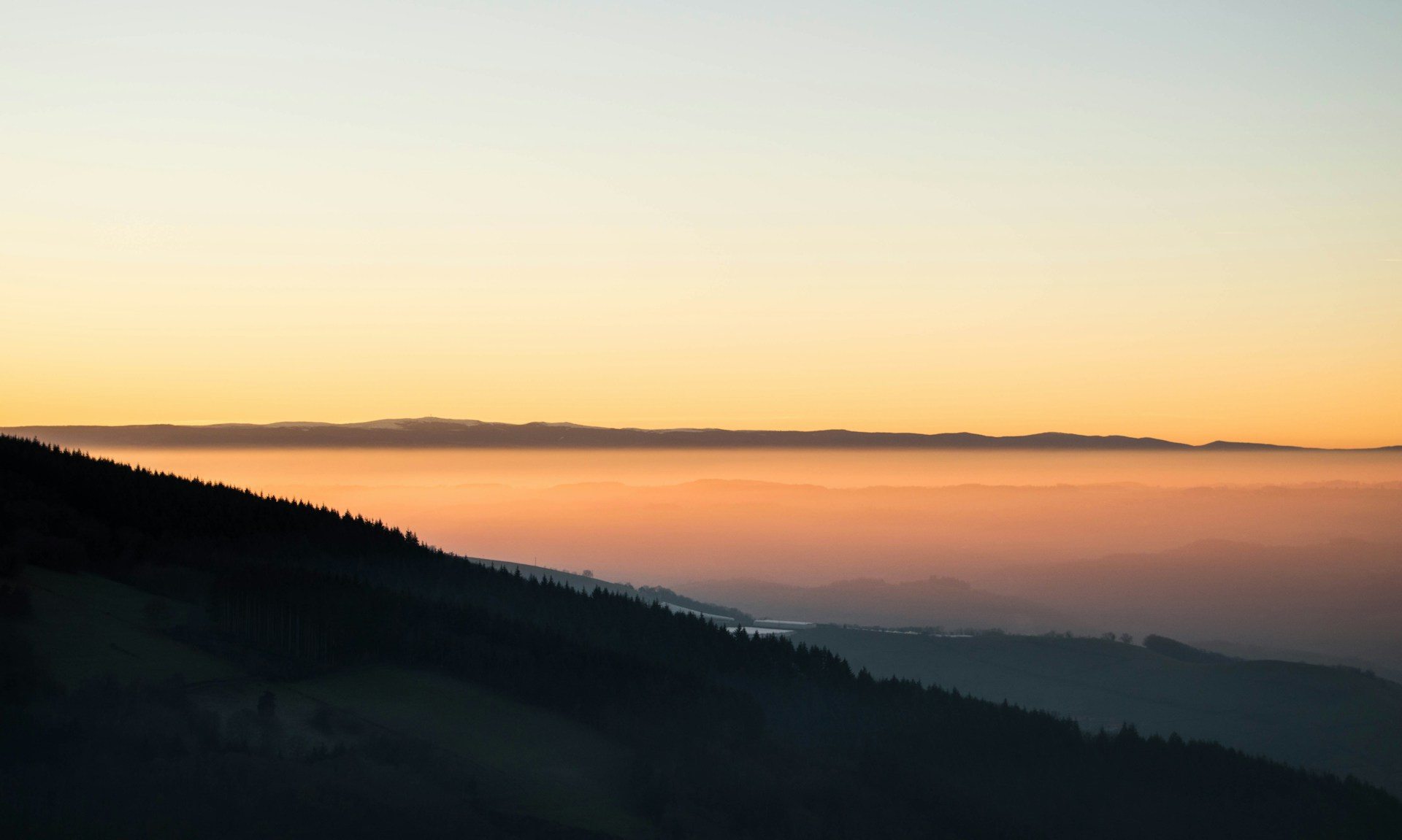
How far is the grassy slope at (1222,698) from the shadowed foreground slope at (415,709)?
122 metres

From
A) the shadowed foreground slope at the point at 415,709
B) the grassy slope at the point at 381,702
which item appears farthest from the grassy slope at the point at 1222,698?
the grassy slope at the point at 381,702

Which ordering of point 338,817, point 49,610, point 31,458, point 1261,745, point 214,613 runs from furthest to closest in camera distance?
1. point 1261,745
2. point 31,458
3. point 214,613
4. point 49,610
5. point 338,817

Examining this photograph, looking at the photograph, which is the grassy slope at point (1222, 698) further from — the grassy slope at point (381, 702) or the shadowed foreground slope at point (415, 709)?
the grassy slope at point (381, 702)

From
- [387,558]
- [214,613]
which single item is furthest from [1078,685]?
[214,613]

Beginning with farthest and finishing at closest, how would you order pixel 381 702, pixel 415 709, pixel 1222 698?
pixel 1222 698, pixel 415 709, pixel 381 702

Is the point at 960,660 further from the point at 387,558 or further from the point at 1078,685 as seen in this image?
the point at 387,558

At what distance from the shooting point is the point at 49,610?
65.3 feet

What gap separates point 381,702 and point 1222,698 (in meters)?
190

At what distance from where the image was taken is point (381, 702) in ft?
68.2

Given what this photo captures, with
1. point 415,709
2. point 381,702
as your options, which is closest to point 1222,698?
point 415,709

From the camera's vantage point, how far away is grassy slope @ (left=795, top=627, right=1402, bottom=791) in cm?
15725

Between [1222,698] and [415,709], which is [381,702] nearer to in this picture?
[415,709]

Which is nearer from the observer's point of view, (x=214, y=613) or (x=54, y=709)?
(x=54, y=709)

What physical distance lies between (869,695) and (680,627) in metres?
7.69
